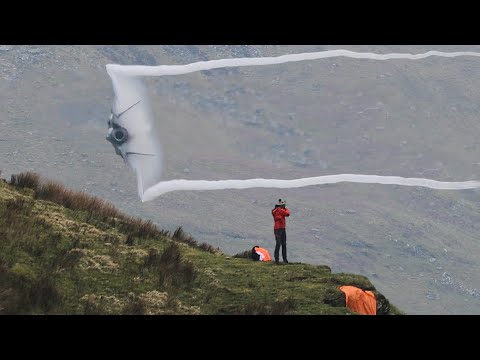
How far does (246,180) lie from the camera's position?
4319cm

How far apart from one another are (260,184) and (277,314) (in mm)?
10182

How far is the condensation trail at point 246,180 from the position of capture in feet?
140

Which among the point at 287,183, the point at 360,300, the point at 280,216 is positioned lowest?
the point at 360,300

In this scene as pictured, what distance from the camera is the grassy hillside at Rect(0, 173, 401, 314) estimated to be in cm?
3450

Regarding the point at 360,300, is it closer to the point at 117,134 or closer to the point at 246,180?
the point at 246,180

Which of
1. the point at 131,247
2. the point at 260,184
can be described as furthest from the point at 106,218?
the point at 260,184

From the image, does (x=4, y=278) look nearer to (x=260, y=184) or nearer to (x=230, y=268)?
(x=230, y=268)

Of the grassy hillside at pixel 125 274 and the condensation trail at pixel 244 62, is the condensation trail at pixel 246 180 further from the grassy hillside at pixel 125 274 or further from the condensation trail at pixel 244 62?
the grassy hillside at pixel 125 274

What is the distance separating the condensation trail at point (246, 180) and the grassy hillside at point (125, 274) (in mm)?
2634

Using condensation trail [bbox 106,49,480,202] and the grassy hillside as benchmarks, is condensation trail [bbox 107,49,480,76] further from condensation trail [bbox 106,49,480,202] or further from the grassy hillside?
the grassy hillside

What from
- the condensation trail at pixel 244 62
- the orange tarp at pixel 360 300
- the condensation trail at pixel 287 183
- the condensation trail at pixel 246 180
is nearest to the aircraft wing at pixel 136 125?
the condensation trail at pixel 246 180

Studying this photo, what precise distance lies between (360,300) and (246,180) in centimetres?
863

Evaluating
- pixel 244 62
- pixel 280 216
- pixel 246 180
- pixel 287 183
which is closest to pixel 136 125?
pixel 244 62

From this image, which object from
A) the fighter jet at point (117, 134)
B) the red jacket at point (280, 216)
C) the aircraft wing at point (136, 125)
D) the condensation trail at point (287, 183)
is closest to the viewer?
the red jacket at point (280, 216)
